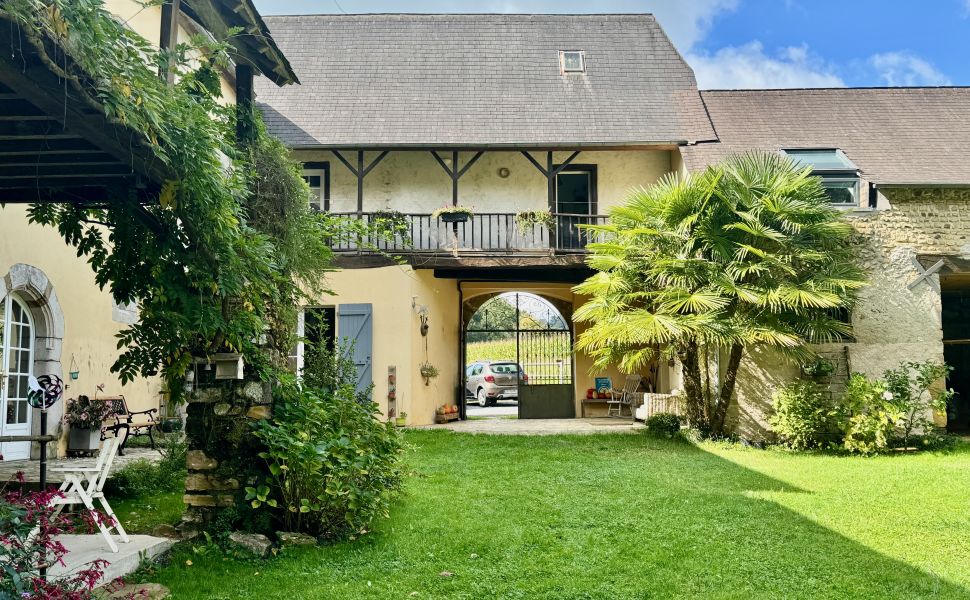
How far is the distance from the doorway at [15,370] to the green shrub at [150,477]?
5.43 feet

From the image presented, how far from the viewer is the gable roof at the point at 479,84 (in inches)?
516

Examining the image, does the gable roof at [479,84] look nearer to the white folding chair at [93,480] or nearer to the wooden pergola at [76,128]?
the wooden pergola at [76,128]

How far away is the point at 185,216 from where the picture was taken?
4.10m

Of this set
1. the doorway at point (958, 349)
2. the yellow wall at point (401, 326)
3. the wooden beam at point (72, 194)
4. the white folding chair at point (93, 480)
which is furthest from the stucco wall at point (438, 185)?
the white folding chair at point (93, 480)

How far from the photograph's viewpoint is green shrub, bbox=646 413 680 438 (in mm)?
10883

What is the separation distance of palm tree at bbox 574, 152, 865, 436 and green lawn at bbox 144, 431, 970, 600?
6.54ft

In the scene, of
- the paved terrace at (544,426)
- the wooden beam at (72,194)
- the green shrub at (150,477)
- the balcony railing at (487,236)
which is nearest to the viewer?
the wooden beam at (72,194)

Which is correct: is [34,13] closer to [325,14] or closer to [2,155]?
[2,155]

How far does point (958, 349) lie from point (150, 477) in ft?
45.5

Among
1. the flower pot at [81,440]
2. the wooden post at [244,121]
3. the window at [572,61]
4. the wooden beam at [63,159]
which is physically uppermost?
the window at [572,61]

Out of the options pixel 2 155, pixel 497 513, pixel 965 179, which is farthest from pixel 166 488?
pixel 965 179

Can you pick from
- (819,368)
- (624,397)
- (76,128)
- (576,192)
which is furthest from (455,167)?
(76,128)

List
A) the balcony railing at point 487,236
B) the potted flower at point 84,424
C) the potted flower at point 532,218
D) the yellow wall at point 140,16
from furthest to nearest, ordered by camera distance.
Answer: the balcony railing at point 487,236 < the potted flower at point 532,218 < the yellow wall at point 140,16 < the potted flower at point 84,424

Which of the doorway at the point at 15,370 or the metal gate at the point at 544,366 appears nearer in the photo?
the doorway at the point at 15,370
